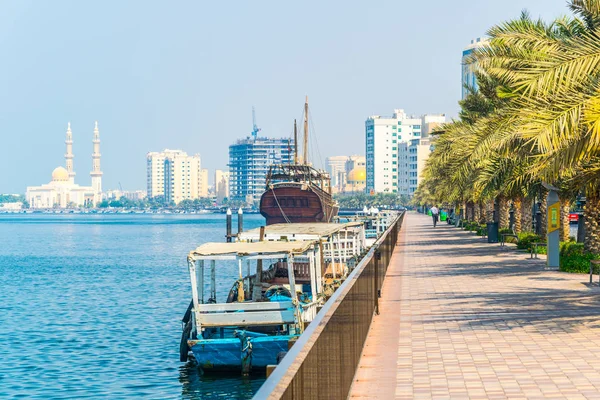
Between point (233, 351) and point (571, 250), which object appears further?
point (571, 250)

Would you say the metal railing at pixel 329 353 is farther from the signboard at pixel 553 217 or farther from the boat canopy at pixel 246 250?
the signboard at pixel 553 217

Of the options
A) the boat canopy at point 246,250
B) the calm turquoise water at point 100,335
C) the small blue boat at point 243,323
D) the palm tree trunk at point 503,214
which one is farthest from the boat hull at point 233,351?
the palm tree trunk at point 503,214

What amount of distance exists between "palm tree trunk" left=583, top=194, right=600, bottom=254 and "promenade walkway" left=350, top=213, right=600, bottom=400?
1.95 metres

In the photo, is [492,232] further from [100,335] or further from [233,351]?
[233,351]

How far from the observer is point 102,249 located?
101375 millimetres

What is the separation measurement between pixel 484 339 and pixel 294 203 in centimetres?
10475

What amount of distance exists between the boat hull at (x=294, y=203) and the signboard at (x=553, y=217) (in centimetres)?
8875

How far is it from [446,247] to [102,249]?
2436 inches

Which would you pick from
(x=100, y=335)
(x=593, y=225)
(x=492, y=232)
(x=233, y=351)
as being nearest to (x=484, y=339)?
(x=233, y=351)

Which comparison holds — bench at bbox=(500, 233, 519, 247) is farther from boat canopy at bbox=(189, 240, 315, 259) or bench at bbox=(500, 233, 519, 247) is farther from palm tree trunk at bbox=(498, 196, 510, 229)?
boat canopy at bbox=(189, 240, 315, 259)

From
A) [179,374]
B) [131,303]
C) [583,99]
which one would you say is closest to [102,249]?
[131,303]

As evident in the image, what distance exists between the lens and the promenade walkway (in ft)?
37.0

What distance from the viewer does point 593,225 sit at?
28.7 metres

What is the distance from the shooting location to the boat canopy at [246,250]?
69.7 feet
